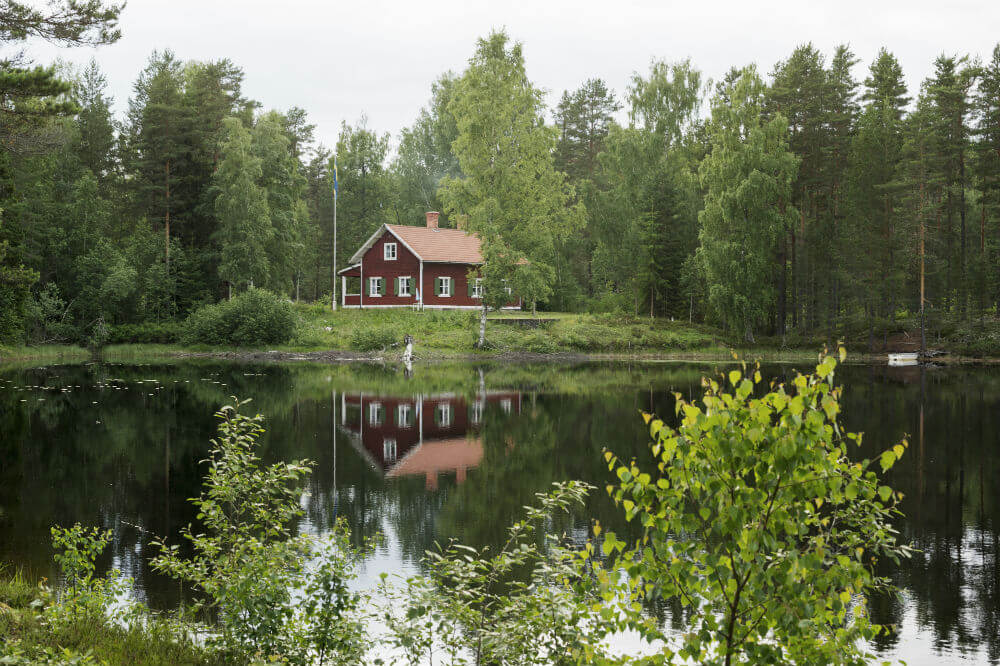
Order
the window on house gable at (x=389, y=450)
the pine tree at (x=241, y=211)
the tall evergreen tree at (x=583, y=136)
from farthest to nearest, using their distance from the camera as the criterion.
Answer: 1. the tall evergreen tree at (x=583, y=136)
2. the pine tree at (x=241, y=211)
3. the window on house gable at (x=389, y=450)

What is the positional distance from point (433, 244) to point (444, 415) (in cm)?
3457

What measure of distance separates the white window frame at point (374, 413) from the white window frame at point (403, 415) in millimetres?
539

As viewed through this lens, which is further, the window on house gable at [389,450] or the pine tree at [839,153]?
the pine tree at [839,153]

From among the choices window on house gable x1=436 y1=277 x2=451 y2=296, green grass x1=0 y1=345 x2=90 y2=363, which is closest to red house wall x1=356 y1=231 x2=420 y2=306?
window on house gable x1=436 y1=277 x2=451 y2=296

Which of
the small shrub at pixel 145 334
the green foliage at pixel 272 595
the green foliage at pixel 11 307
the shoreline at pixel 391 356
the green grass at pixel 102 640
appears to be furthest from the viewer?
the small shrub at pixel 145 334

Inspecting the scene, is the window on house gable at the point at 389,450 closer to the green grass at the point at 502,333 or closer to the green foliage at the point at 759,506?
the green foliage at the point at 759,506

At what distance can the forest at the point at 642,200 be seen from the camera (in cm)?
4306

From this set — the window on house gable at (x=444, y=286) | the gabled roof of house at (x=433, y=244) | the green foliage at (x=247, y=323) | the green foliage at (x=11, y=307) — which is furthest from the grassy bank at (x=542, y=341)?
the gabled roof of house at (x=433, y=244)

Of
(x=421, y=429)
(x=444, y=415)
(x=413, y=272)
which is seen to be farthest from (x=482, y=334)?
(x=421, y=429)

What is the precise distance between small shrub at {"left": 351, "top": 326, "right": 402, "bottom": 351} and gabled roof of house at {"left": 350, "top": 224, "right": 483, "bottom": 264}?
10.6 meters

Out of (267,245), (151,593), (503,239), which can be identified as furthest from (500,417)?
(267,245)

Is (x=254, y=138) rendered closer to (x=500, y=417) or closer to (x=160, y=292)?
(x=160, y=292)

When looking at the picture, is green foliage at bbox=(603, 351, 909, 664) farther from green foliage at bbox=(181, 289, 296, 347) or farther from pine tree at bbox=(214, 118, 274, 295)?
pine tree at bbox=(214, 118, 274, 295)

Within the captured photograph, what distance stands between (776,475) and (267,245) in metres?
49.3
